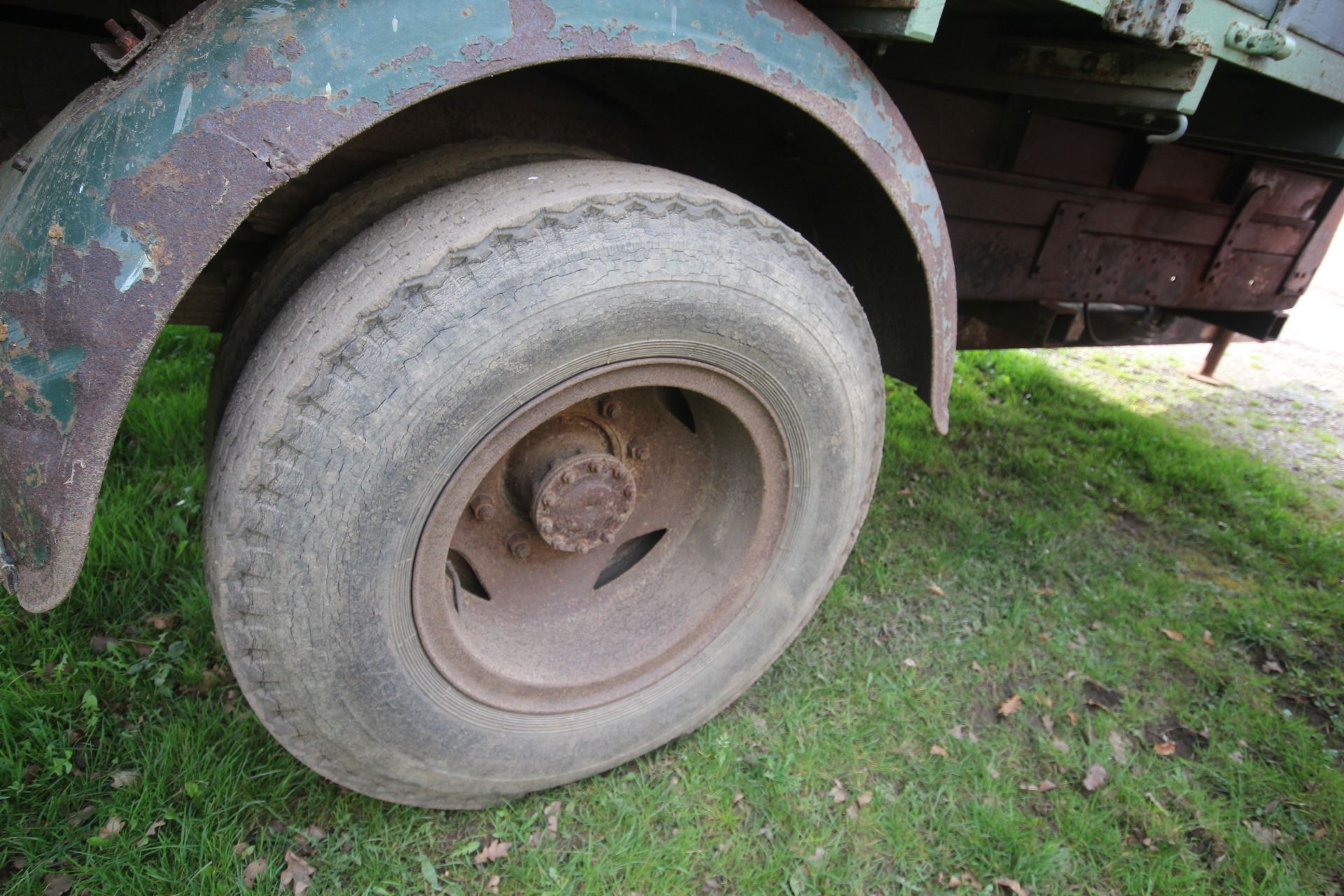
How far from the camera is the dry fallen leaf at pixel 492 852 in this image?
1785 mm

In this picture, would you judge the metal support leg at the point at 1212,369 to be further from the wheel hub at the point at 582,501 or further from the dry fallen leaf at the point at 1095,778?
the wheel hub at the point at 582,501

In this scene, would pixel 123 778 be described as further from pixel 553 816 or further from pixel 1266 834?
pixel 1266 834

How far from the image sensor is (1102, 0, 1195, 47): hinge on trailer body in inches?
52.2

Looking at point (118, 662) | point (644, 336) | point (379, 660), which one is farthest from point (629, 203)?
point (118, 662)

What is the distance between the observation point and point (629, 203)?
4.38 feet

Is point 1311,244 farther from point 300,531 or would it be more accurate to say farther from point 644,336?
point 300,531

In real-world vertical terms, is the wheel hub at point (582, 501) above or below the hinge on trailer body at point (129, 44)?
below

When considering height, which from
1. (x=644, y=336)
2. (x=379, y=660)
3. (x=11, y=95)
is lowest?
(x=379, y=660)

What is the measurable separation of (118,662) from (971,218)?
2.75 meters

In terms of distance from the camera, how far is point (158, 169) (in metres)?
0.99

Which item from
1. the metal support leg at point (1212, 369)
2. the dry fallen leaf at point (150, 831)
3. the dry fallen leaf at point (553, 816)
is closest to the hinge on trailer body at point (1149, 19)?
the dry fallen leaf at point (553, 816)

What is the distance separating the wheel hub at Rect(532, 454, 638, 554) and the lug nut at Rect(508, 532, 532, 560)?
5.2 inches

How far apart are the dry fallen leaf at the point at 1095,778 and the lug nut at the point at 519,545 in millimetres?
1706

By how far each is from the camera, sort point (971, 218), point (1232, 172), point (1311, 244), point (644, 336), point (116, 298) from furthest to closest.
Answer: point (1311, 244) < point (1232, 172) < point (971, 218) < point (644, 336) < point (116, 298)
